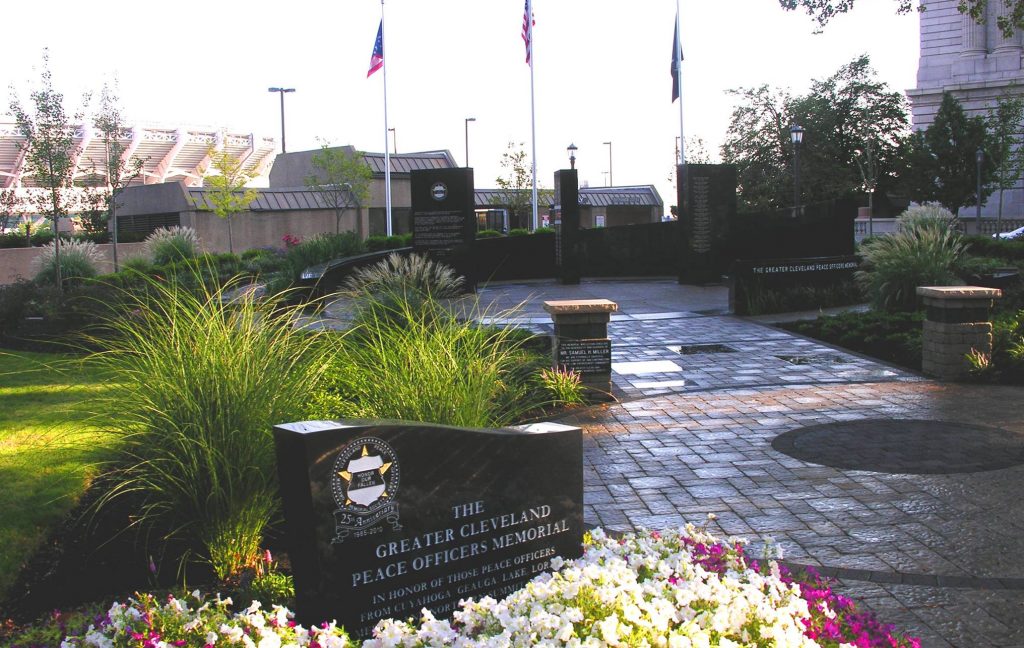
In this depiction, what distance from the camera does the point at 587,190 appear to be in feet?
191

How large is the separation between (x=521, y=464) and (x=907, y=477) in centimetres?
408

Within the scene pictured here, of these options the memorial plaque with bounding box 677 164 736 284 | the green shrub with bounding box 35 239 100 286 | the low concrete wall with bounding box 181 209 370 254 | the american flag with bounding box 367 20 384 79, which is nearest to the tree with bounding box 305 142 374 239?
the low concrete wall with bounding box 181 209 370 254

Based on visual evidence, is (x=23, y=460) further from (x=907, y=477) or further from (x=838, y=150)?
(x=838, y=150)

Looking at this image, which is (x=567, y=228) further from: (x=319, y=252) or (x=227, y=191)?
(x=227, y=191)

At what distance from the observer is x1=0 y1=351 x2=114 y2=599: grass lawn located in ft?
19.1

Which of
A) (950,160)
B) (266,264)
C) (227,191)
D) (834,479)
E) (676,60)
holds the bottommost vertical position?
(834,479)

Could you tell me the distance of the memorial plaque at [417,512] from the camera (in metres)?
3.77

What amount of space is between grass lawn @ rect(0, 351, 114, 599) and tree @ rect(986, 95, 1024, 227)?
55.6m

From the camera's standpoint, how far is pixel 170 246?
92.0ft

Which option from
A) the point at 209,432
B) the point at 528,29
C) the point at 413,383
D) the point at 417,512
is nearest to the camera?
the point at 417,512

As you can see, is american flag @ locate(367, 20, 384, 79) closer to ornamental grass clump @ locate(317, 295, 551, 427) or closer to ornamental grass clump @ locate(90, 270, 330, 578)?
ornamental grass clump @ locate(317, 295, 551, 427)

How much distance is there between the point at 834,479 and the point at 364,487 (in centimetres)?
451

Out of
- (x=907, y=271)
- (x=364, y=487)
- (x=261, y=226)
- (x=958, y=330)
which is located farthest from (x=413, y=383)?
(x=261, y=226)

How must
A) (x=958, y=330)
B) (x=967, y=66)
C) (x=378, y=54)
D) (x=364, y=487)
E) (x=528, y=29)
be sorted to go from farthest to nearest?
(x=967, y=66), (x=378, y=54), (x=528, y=29), (x=958, y=330), (x=364, y=487)
